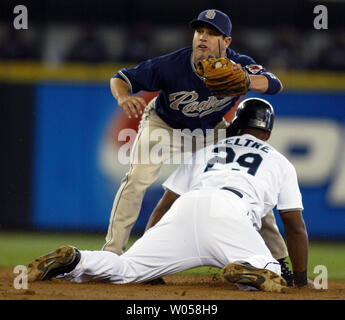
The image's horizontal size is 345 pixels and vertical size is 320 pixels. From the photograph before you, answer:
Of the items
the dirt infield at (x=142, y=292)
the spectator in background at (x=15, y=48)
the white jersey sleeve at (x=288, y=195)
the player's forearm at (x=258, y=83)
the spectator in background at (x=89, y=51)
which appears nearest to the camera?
the dirt infield at (x=142, y=292)

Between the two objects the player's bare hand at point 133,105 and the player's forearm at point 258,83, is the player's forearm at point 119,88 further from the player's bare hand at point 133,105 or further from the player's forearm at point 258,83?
the player's forearm at point 258,83

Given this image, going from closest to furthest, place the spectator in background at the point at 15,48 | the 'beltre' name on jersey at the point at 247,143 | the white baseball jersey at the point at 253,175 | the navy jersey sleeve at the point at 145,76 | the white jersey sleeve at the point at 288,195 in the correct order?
the white baseball jersey at the point at 253,175 → the white jersey sleeve at the point at 288,195 → the 'beltre' name on jersey at the point at 247,143 → the navy jersey sleeve at the point at 145,76 → the spectator in background at the point at 15,48

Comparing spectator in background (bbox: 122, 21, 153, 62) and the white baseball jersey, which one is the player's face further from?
spectator in background (bbox: 122, 21, 153, 62)

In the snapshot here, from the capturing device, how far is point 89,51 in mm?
9859

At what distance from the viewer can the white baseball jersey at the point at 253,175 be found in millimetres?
4527

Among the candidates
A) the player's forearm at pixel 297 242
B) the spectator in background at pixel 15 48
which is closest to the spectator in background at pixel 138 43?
the spectator in background at pixel 15 48

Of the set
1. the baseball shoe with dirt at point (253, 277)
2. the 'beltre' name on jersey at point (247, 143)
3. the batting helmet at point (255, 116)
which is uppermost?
the batting helmet at point (255, 116)

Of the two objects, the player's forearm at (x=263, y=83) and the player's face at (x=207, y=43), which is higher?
the player's face at (x=207, y=43)

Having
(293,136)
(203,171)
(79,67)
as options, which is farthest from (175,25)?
(203,171)

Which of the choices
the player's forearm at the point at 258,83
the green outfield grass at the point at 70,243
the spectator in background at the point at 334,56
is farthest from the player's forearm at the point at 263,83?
the spectator in background at the point at 334,56

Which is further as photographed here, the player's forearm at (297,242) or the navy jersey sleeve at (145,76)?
the navy jersey sleeve at (145,76)

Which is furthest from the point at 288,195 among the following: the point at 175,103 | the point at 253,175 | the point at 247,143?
the point at 175,103

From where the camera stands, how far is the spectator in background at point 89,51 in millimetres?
9758

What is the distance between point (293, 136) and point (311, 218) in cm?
112
